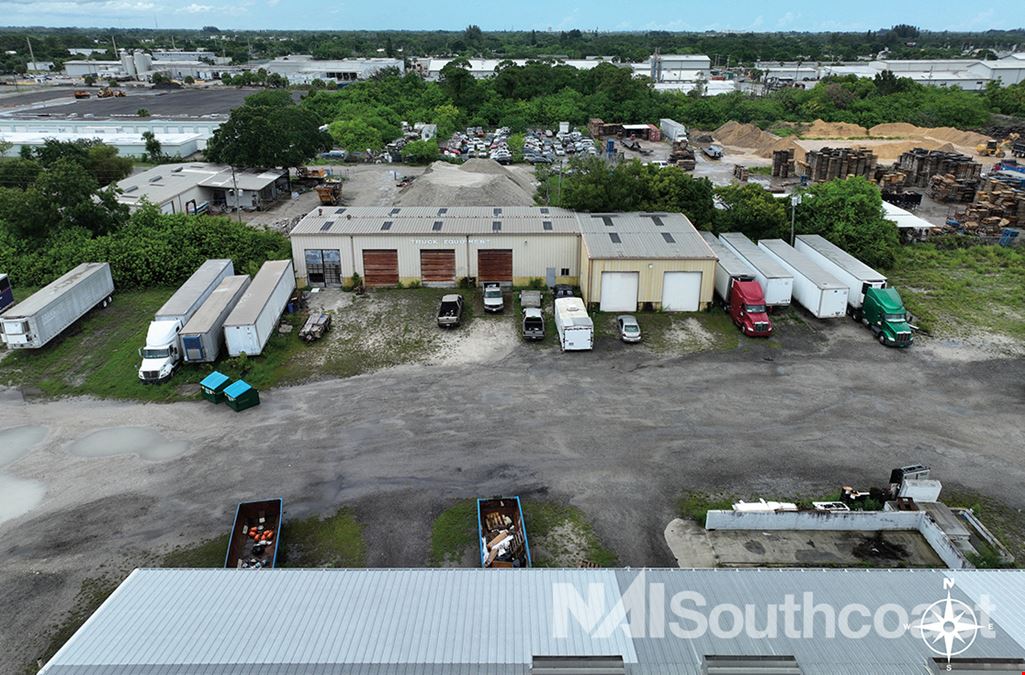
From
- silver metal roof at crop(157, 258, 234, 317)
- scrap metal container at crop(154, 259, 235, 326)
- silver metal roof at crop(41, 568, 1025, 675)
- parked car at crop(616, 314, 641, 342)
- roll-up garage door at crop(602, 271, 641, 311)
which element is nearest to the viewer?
silver metal roof at crop(41, 568, 1025, 675)

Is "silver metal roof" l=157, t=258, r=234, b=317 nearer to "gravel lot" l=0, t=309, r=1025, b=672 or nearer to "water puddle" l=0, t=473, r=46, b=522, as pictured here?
"gravel lot" l=0, t=309, r=1025, b=672

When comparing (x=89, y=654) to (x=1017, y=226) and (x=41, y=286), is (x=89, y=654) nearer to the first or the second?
(x=41, y=286)

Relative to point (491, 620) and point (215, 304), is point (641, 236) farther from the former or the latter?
point (491, 620)

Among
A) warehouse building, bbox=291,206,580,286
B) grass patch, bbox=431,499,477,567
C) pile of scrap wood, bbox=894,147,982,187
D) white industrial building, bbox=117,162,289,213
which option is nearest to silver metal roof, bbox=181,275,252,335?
warehouse building, bbox=291,206,580,286

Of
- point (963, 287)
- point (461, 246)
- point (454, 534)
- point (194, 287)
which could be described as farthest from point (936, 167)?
point (194, 287)

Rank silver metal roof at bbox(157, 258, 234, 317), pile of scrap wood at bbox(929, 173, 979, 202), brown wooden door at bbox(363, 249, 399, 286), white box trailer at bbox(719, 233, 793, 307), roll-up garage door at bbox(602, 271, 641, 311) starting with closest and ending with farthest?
silver metal roof at bbox(157, 258, 234, 317)
white box trailer at bbox(719, 233, 793, 307)
roll-up garage door at bbox(602, 271, 641, 311)
brown wooden door at bbox(363, 249, 399, 286)
pile of scrap wood at bbox(929, 173, 979, 202)

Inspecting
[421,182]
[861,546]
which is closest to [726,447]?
[861,546]

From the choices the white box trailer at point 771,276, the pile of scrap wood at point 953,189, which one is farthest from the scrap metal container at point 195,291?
the pile of scrap wood at point 953,189
